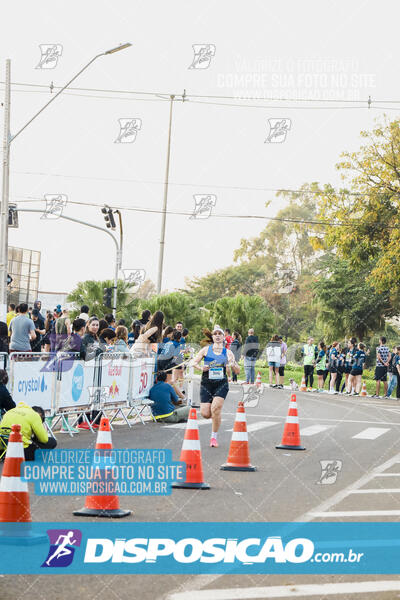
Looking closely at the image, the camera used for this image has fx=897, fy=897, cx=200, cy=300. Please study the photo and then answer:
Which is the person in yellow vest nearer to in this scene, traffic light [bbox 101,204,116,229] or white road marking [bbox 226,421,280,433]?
white road marking [bbox 226,421,280,433]

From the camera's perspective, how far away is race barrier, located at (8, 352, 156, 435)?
1313 centimetres

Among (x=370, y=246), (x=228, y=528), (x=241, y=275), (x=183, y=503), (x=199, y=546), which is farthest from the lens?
(x=241, y=275)

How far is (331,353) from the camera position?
2872 cm

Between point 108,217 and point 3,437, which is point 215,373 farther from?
point 108,217

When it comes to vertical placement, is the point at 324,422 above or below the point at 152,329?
below

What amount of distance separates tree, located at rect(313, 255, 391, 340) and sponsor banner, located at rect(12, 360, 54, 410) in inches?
1434

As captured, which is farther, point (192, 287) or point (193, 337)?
point (192, 287)

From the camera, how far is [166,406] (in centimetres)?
1750

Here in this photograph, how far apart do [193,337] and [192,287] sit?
1512 inches

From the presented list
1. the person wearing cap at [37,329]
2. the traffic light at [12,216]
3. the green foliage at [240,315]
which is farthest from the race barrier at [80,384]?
the green foliage at [240,315]

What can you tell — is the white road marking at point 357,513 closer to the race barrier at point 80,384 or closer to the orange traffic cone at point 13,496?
the orange traffic cone at point 13,496

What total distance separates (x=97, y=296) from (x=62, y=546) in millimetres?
40949

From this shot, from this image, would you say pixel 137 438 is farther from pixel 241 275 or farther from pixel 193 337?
pixel 241 275

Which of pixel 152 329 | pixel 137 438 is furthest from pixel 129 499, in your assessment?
pixel 152 329
